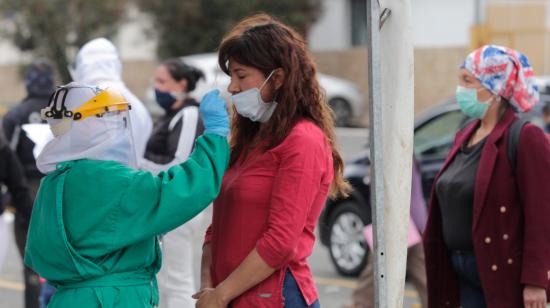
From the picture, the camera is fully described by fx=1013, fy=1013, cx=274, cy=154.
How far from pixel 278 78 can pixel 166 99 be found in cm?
321

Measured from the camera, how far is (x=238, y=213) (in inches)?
138

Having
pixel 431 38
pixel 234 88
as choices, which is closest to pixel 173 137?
pixel 234 88

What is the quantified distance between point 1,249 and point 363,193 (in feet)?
15.1

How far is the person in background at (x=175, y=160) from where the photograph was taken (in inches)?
241

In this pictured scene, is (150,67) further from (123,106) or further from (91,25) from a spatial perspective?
(123,106)

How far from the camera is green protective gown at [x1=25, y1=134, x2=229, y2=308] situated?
3377 millimetres

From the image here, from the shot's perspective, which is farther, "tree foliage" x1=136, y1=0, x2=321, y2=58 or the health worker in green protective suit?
"tree foliage" x1=136, y1=0, x2=321, y2=58

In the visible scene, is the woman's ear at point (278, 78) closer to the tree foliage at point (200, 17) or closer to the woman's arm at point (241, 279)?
the woman's arm at point (241, 279)

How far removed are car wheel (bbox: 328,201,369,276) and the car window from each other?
91 centimetres

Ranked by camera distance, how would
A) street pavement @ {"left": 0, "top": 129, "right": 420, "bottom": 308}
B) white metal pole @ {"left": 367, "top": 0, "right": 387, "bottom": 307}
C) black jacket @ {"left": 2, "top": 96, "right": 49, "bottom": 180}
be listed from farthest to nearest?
street pavement @ {"left": 0, "top": 129, "right": 420, "bottom": 308} < black jacket @ {"left": 2, "top": 96, "right": 49, "bottom": 180} < white metal pole @ {"left": 367, "top": 0, "right": 387, "bottom": 307}

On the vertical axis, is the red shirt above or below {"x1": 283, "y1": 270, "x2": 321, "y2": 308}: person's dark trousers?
above

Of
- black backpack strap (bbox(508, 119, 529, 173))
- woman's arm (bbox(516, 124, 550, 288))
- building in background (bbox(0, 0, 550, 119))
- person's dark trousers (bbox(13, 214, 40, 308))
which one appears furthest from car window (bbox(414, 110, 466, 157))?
building in background (bbox(0, 0, 550, 119))

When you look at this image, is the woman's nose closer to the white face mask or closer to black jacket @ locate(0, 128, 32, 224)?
the white face mask

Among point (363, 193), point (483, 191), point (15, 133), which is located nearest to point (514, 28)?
point (363, 193)
